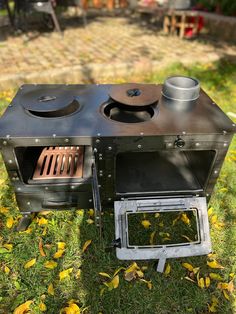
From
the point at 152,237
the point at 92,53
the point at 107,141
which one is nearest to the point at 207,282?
the point at 152,237

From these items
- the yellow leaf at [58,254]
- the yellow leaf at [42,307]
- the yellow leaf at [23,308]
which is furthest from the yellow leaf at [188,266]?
the yellow leaf at [23,308]

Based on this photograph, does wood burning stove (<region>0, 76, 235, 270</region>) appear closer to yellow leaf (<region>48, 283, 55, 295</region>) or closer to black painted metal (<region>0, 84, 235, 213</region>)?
black painted metal (<region>0, 84, 235, 213</region>)

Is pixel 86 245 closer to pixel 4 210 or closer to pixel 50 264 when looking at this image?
pixel 50 264

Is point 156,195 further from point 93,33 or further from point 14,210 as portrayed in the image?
point 93,33

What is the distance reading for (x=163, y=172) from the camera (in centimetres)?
270

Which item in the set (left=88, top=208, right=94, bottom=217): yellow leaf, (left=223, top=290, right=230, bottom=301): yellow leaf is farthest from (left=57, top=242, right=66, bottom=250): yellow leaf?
(left=223, top=290, right=230, bottom=301): yellow leaf

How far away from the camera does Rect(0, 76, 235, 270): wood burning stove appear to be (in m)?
2.04

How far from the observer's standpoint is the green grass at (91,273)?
209 cm

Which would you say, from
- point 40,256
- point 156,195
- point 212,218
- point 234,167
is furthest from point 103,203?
point 234,167

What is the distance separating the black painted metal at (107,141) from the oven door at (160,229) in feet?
0.44

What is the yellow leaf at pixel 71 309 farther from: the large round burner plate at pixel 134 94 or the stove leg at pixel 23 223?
the large round burner plate at pixel 134 94

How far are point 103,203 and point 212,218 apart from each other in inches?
45.4

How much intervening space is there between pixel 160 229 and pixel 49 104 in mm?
1559

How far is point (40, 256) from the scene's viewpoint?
2385 millimetres
